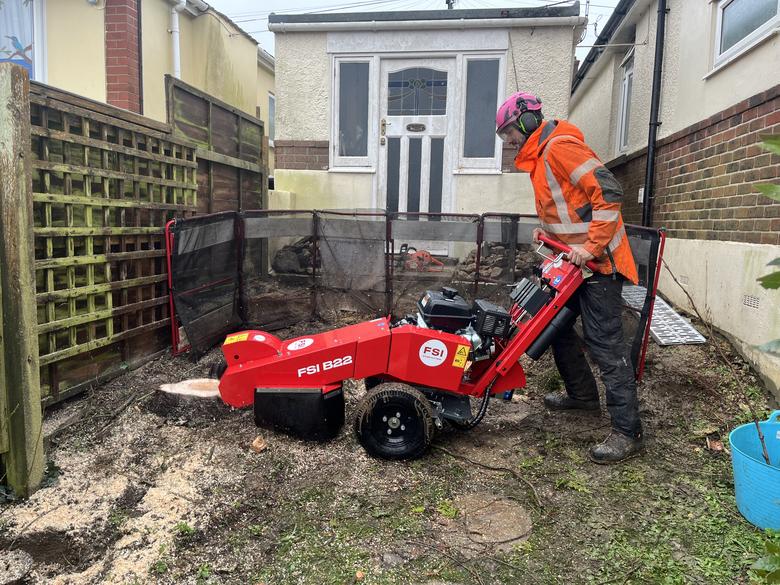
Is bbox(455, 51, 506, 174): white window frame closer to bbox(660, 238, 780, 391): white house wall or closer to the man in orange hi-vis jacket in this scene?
bbox(660, 238, 780, 391): white house wall

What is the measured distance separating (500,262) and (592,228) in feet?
8.18

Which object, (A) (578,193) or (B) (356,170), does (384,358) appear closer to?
(A) (578,193)

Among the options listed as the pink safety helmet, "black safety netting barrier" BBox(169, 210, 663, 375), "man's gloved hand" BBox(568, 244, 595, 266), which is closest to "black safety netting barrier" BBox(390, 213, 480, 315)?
"black safety netting barrier" BBox(169, 210, 663, 375)

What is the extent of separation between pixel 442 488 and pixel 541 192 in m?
2.03

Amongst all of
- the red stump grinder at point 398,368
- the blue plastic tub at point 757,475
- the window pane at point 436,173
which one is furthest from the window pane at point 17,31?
the blue plastic tub at point 757,475

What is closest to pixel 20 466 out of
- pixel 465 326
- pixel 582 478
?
pixel 465 326

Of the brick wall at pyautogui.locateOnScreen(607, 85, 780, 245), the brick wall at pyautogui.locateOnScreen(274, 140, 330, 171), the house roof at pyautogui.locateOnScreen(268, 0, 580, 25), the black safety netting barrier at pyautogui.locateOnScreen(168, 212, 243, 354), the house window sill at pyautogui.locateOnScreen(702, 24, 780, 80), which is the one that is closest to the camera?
the brick wall at pyautogui.locateOnScreen(607, 85, 780, 245)

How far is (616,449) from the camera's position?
3.43 meters

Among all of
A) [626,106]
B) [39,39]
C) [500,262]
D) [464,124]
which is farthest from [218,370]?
[626,106]

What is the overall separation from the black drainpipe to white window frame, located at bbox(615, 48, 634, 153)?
1.59 meters

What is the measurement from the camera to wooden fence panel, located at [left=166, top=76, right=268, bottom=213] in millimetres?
5652

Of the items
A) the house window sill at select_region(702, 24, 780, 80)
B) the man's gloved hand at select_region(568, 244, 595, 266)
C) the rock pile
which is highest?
the house window sill at select_region(702, 24, 780, 80)

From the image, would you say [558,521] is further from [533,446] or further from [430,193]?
[430,193]

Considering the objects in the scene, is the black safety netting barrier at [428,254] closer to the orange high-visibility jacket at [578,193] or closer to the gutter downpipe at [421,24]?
the orange high-visibility jacket at [578,193]
